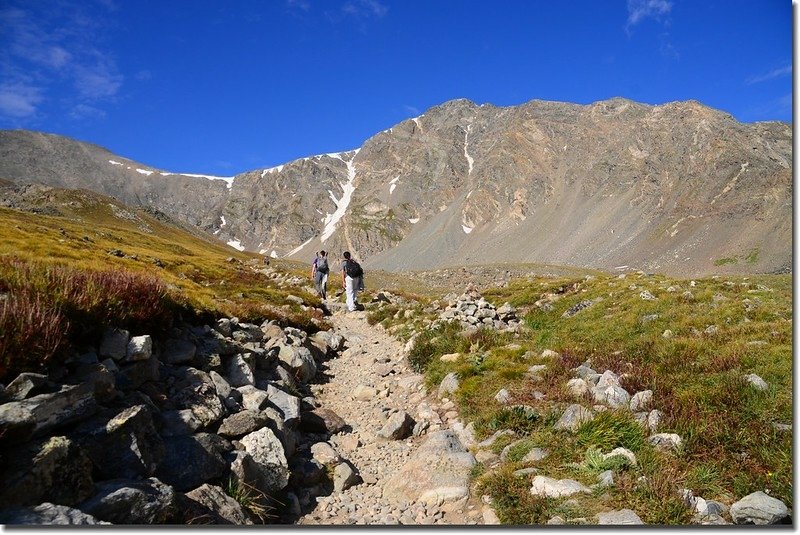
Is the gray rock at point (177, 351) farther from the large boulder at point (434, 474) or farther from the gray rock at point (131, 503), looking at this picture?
the large boulder at point (434, 474)

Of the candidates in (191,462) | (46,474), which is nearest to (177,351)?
(191,462)

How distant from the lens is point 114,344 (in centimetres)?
757

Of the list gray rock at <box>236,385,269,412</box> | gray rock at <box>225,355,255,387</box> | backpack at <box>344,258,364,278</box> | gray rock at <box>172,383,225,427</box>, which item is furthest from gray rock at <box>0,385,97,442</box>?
backpack at <box>344,258,364,278</box>

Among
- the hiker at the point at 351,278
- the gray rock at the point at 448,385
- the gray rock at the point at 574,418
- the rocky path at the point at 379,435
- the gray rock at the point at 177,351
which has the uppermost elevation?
the hiker at the point at 351,278

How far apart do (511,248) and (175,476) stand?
175m

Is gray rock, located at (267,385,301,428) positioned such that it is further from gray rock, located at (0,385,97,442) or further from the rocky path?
gray rock, located at (0,385,97,442)

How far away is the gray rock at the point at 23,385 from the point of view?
5031 mm

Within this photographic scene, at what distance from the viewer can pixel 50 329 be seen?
6.07 metres

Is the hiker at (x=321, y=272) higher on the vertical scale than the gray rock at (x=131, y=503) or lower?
higher

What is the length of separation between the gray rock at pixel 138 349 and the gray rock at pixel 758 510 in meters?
8.36

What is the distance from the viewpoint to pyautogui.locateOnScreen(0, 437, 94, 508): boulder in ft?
14.2

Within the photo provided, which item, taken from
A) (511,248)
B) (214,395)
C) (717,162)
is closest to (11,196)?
(511,248)

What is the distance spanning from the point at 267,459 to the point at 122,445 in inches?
80.0

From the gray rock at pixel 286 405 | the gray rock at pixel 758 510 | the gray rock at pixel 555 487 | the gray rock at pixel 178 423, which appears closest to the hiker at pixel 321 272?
the gray rock at pixel 286 405
